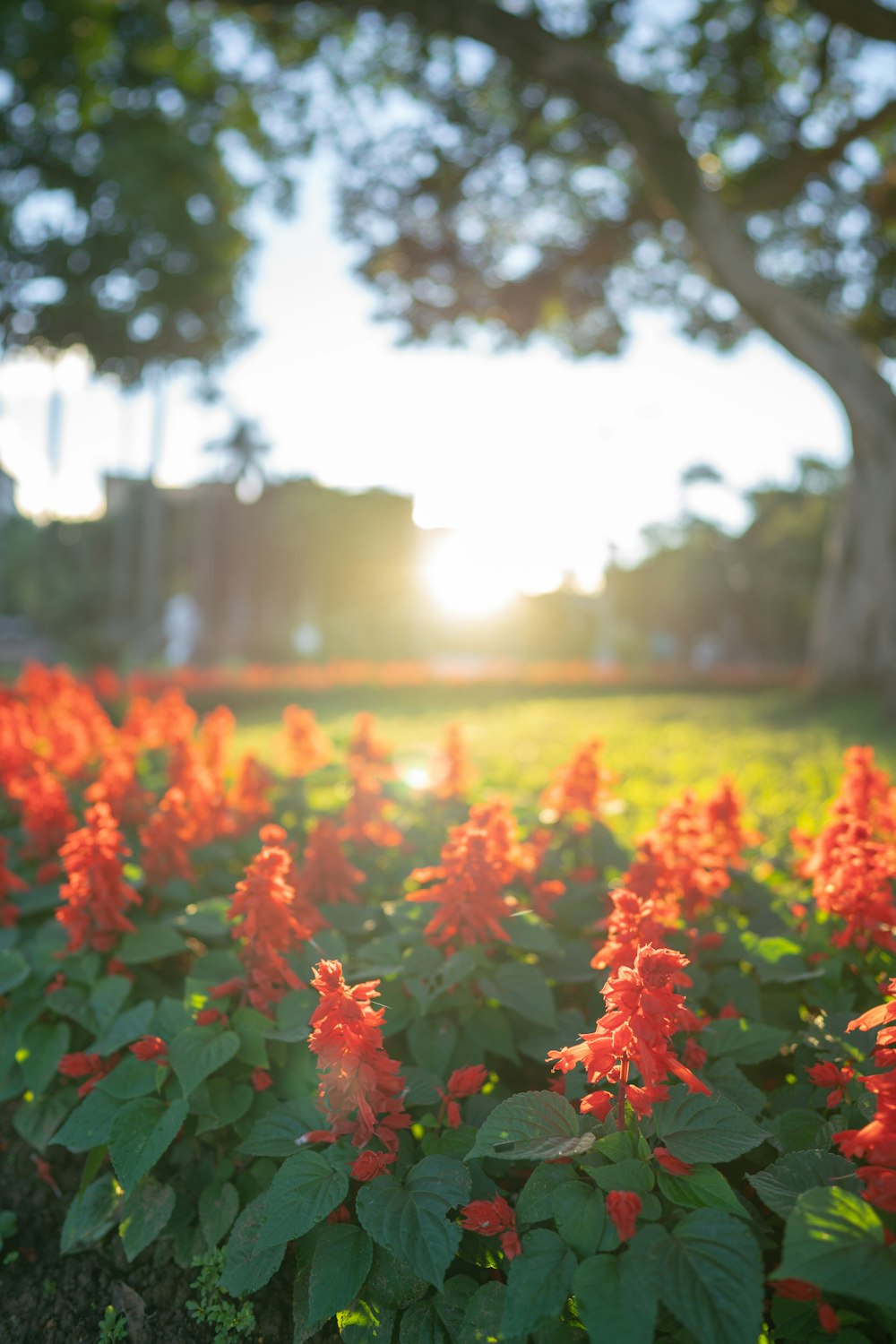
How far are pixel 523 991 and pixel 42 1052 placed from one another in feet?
4.23

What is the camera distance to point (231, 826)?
3.53m

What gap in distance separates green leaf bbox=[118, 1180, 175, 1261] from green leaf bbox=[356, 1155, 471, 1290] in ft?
2.15

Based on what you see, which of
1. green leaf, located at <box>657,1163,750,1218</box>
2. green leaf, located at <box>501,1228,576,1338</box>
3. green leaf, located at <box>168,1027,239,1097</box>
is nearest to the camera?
green leaf, located at <box>501,1228,576,1338</box>

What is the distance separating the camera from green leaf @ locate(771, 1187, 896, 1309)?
1355 millimetres

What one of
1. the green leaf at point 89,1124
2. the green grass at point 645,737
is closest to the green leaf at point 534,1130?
the green leaf at point 89,1124

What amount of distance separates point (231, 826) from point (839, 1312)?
2.50 m

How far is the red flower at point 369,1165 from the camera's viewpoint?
1789 mm

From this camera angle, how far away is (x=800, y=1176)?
66.4 inches

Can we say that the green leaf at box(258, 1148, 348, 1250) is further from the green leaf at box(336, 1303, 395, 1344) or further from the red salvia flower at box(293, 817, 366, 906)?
the red salvia flower at box(293, 817, 366, 906)

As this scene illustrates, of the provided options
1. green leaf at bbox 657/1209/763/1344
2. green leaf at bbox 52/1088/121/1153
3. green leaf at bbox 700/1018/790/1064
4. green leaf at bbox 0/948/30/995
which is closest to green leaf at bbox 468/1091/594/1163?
green leaf at bbox 657/1209/763/1344

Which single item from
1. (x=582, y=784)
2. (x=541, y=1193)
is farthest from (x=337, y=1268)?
(x=582, y=784)

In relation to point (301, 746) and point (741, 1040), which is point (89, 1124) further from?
point (301, 746)

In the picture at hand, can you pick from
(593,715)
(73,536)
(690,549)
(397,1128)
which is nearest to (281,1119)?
(397,1128)

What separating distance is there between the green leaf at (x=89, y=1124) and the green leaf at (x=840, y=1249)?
1436 mm
